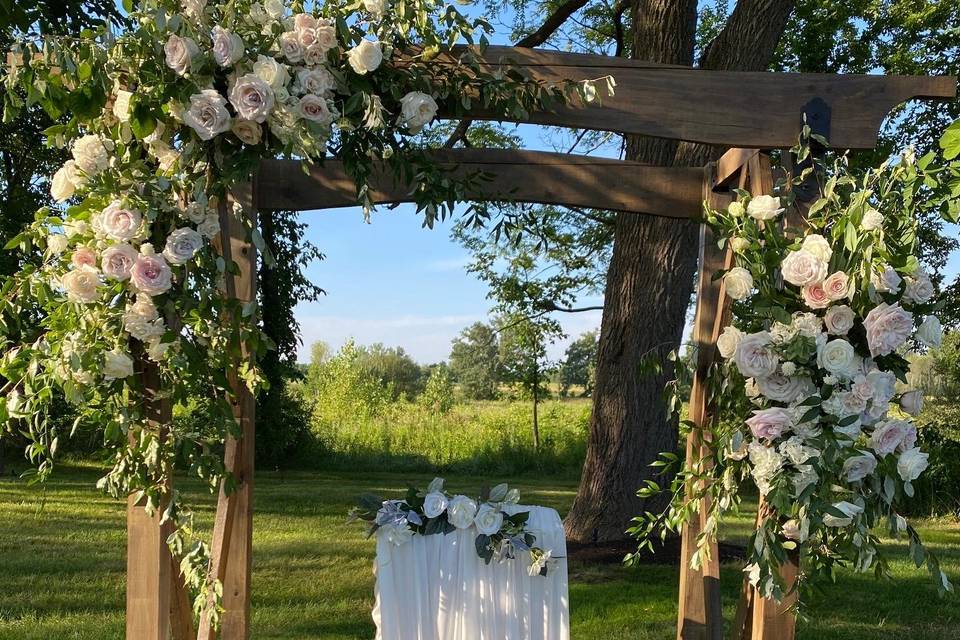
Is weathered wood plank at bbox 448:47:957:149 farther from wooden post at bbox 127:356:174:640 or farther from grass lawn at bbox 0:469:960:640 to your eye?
grass lawn at bbox 0:469:960:640

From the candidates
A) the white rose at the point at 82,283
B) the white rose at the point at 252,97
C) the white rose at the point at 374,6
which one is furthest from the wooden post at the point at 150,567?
the white rose at the point at 374,6

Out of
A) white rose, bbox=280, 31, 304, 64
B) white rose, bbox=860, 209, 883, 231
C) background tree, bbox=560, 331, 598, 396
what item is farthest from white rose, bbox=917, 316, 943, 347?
background tree, bbox=560, 331, 598, 396

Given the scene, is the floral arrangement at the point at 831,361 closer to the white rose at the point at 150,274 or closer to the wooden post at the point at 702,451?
the wooden post at the point at 702,451

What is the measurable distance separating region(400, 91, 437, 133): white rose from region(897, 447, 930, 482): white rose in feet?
5.84

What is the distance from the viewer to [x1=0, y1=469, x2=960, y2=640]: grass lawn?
4824 mm

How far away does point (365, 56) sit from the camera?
103 inches

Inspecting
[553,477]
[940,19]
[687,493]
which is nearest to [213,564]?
[687,493]

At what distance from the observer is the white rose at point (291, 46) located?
2576mm

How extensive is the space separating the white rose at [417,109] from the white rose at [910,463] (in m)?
1.78

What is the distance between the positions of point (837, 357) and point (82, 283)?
217 cm

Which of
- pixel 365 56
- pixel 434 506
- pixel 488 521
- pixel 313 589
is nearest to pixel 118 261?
pixel 365 56

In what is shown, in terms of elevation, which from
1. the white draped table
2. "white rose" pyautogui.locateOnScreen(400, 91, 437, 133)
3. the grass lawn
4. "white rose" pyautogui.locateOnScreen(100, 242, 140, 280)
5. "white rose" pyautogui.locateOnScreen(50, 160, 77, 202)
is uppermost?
"white rose" pyautogui.locateOnScreen(400, 91, 437, 133)

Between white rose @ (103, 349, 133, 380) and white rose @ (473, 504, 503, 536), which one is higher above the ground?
white rose @ (103, 349, 133, 380)

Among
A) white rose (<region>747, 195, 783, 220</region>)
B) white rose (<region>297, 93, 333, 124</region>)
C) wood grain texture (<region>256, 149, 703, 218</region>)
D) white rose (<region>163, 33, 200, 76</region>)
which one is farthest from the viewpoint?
wood grain texture (<region>256, 149, 703, 218</region>)
